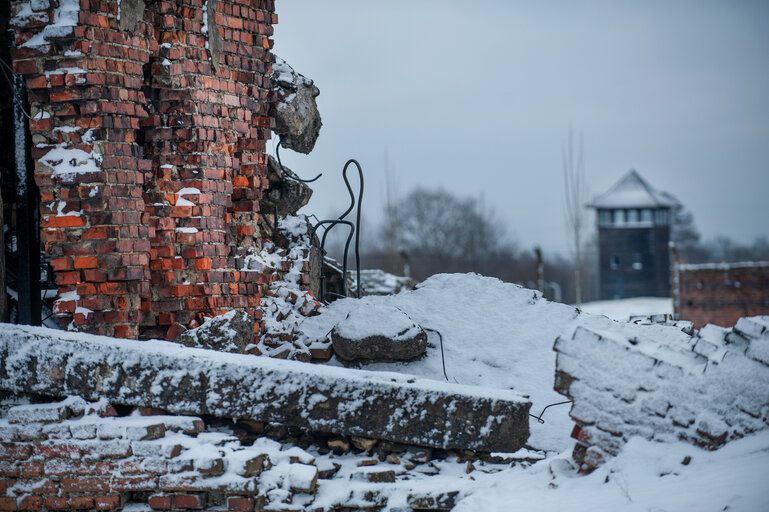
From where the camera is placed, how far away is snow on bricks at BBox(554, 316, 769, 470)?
4102mm

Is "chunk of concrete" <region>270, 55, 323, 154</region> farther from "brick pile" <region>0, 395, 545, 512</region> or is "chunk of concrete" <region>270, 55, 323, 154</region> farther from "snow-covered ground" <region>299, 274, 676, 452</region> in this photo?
"brick pile" <region>0, 395, 545, 512</region>

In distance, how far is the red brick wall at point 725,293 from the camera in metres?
21.6

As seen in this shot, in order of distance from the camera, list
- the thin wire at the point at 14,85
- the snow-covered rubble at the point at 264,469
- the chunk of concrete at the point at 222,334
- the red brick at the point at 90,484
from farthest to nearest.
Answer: the chunk of concrete at the point at 222,334, the thin wire at the point at 14,85, the red brick at the point at 90,484, the snow-covered rubble at the point at 264,469

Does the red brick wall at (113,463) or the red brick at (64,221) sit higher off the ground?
the red brick at (64,221)

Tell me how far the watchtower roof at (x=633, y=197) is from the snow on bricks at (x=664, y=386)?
1714 inches

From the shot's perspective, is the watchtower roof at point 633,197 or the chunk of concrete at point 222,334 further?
the watchtower roof at point 633,197

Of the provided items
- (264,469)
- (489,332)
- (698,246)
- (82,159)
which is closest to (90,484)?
(264,469)

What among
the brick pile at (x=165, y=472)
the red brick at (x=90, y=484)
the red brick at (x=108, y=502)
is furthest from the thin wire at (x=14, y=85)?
the red brick at (x=108, y=502)

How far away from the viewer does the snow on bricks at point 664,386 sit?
410 cm

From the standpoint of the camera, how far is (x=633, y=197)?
47719mm

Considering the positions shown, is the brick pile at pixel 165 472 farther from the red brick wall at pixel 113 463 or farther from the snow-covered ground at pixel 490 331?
the snow-covered ground at pixel 490 331

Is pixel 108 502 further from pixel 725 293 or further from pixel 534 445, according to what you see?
pixel 725 293

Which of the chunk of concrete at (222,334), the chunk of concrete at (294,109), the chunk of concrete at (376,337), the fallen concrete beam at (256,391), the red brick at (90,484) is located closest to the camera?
the red brick at (90,484)

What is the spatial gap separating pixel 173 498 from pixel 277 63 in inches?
158
